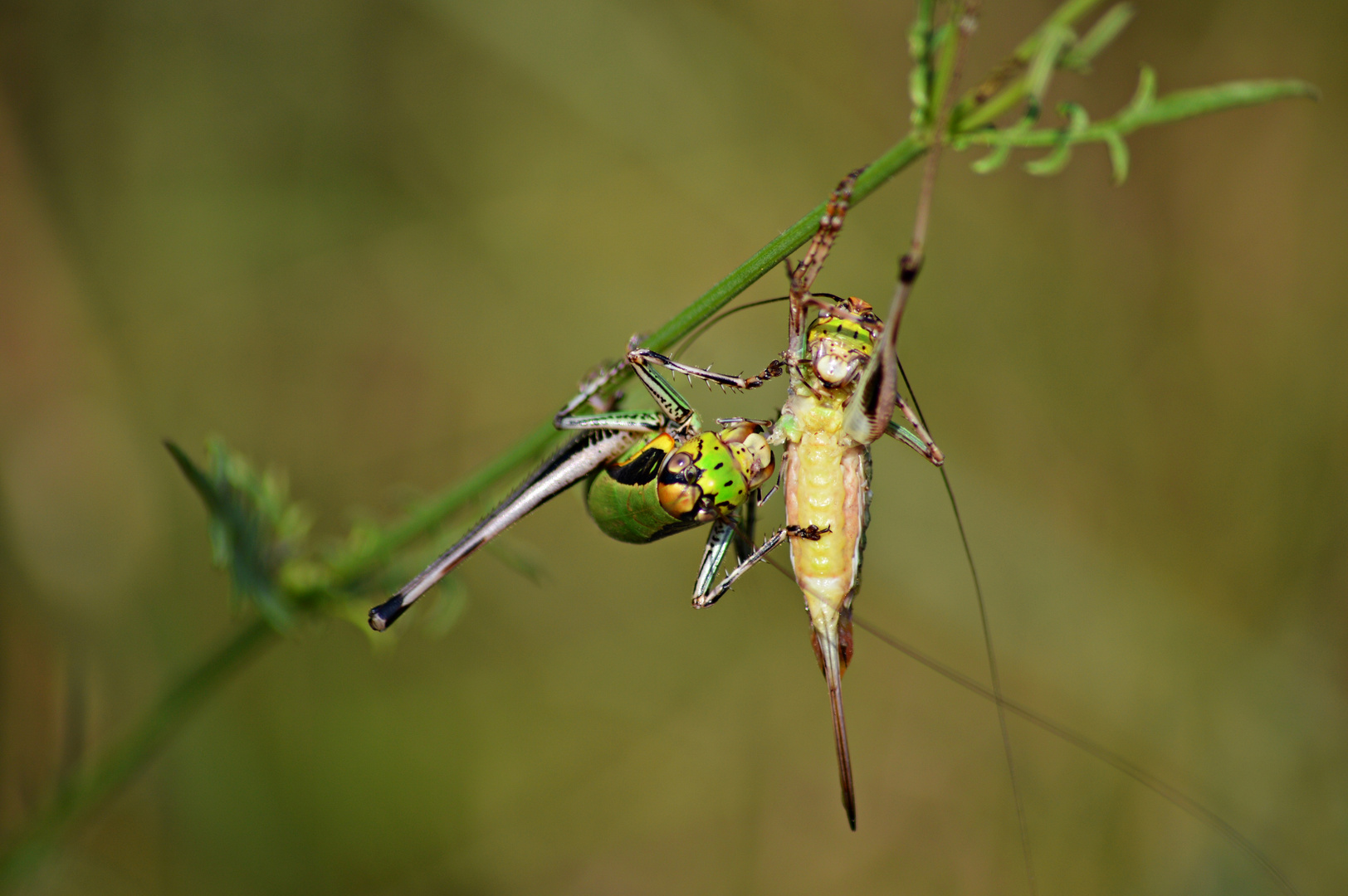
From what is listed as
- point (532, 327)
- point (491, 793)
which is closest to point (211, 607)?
point (491, 793)

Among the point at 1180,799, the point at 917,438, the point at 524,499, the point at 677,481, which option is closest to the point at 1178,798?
the point at 1180,799

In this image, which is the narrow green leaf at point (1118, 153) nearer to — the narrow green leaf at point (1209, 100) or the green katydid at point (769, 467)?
the narrow green leaf at point (1209, 100)

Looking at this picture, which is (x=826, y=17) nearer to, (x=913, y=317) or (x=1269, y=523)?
(x=913, y=317)

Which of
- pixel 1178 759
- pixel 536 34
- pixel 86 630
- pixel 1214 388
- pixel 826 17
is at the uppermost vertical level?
pixel 536 34

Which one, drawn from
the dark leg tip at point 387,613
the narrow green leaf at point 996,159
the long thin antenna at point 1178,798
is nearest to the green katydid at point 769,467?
the dark leg tip at point 387,613

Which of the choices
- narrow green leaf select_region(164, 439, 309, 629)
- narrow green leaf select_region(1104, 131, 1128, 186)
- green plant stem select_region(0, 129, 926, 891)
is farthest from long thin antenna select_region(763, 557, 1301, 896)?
narrow green leaf select_region(1104, 131, 1128, 186)

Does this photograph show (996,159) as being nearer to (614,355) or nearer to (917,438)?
(917,438)
